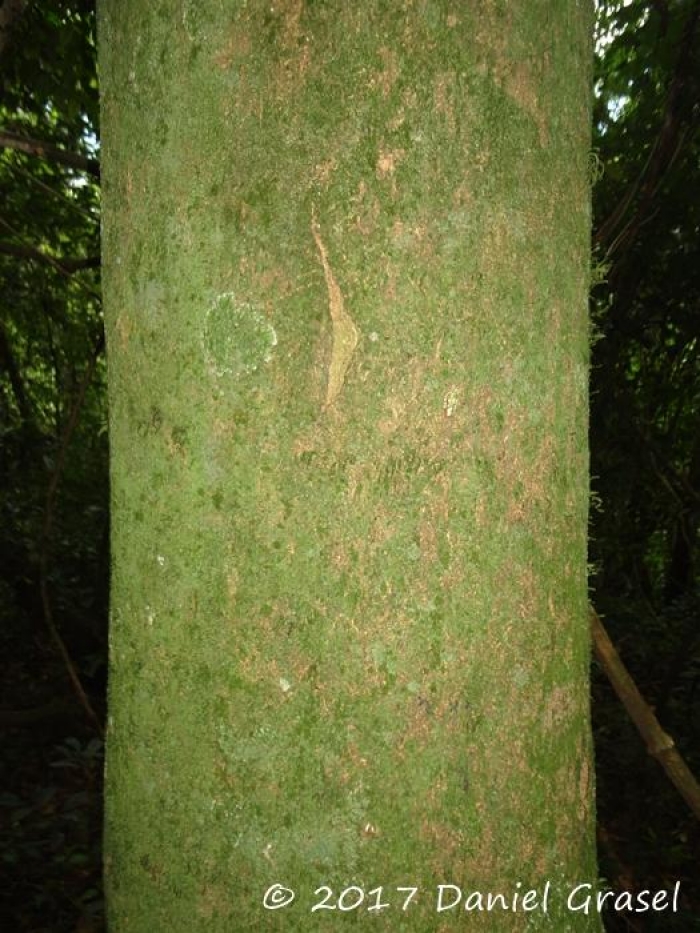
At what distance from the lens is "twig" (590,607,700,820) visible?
1.47m

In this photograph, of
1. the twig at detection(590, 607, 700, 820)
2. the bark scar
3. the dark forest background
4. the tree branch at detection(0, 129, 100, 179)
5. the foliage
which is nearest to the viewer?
the bark scar

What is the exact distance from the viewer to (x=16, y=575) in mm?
4918

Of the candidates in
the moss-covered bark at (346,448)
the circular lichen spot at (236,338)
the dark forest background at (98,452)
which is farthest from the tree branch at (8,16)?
the circular lichen spot at (236,338)

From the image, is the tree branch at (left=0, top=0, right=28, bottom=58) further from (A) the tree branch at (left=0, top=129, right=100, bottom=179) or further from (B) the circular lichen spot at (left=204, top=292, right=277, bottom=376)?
(B) the circular lichen spot at (left=204, top=292, right=277, bottom=376)

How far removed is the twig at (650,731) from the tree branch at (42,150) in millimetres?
1337

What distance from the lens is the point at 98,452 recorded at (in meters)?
6.32

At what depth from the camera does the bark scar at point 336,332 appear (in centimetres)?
67

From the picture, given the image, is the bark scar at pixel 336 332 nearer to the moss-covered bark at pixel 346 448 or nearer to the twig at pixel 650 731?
the moss-covered bark at pixel 346 448

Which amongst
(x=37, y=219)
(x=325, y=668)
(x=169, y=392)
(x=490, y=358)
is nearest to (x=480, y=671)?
(x=325, y=668)

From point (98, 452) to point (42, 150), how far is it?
524cm

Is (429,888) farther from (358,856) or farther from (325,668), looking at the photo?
(325,668)

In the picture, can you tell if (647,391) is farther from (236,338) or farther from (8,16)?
(236,338)

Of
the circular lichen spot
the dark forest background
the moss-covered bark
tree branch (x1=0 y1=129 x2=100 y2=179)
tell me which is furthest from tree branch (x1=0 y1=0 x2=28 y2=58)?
the circular lichen spot

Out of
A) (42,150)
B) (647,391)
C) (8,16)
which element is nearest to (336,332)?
(42,150)
